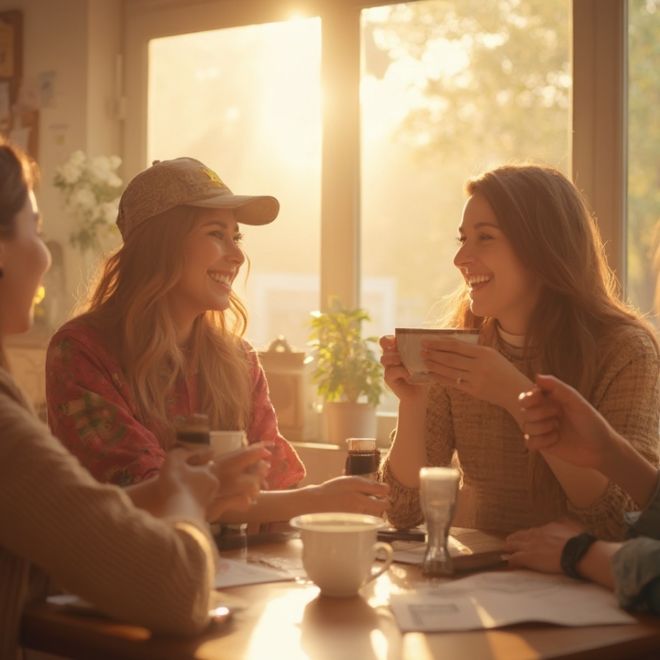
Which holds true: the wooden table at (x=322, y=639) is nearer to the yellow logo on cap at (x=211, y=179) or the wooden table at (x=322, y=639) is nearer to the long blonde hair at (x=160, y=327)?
the long blonde hair at (x=160, y=327)

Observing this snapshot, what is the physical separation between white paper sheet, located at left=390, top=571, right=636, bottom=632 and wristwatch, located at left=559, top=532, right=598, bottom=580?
0.05ft

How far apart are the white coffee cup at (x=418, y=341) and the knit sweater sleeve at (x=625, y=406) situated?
34 centimetres

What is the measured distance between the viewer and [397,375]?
2049 millimetres

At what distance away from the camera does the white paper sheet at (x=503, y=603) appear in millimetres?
1212

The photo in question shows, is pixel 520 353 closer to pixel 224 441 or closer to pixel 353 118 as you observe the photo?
pixel 224 441

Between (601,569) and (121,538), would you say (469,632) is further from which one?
(121,538)

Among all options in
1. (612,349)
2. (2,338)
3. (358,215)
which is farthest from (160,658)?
(358,215)

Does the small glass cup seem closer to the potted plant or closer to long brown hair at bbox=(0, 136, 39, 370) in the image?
long brown hair at bbox=(0, 136, 39, 370)

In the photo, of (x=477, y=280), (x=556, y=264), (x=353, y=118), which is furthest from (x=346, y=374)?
(x=556, y=264)

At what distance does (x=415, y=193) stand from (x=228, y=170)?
0.82 metres

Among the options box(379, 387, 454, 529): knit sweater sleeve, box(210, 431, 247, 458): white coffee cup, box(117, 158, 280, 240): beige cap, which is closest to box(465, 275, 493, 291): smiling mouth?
box(379, 387, 454, 529): knit sweater sleeve

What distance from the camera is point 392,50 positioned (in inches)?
135

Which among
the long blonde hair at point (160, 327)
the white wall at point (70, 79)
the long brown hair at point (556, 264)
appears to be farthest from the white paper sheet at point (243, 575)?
the white wall at point (70, 79)

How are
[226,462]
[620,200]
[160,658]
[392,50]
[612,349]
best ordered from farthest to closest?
[392,50] < [620,200] < [612,349] < [226,462] < [160,658]
